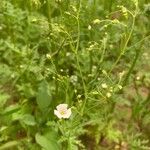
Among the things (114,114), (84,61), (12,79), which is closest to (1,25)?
(12,79)

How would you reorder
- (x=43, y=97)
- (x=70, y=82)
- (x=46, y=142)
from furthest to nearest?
(x=70, y=82)
(x=43, y=97)
(x=46, y=142)

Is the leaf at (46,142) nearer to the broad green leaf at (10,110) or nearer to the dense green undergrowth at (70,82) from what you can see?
the dense green undergrowth at (70,82)

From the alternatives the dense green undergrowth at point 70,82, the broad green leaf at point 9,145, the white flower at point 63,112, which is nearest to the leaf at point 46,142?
the dense green undergrowth at point 70,82

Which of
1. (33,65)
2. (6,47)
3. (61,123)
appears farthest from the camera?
(6,47)

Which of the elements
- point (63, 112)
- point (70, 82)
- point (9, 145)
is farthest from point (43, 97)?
point (63, 112)

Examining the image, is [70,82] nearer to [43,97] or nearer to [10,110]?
[43,97]

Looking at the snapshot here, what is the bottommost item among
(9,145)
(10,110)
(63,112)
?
(9,145)

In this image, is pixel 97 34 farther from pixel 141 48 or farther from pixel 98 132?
pixel 98 132
